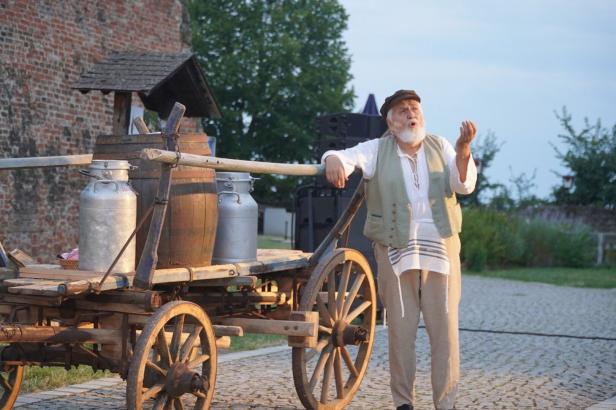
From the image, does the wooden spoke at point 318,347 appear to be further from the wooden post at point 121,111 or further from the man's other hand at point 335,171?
the wooden post at point 121,111

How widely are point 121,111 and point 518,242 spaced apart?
1504 centimetres

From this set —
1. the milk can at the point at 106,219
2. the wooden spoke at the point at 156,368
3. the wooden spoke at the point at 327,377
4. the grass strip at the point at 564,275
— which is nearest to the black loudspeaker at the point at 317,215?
the wooden spoke at the point at 327,377

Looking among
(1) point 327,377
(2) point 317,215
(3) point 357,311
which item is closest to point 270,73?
(2) point 317,215

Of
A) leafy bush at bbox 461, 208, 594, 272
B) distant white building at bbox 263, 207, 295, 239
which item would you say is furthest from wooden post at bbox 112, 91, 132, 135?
distant white building at bbox 263, 207, 295, 239

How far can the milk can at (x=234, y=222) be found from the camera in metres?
5.78

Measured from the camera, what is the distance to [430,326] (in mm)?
5711

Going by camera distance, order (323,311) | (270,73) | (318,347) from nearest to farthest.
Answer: (318,347) → (323,311) → (270,73)

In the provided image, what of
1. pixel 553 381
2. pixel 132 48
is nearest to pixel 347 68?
pixel 132 48

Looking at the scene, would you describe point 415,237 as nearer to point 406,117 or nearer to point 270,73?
point 406,117

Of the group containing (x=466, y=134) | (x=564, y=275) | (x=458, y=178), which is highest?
(x=466, y=134)

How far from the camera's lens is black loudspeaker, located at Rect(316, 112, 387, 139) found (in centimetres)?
1240

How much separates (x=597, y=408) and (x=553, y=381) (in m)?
1.22

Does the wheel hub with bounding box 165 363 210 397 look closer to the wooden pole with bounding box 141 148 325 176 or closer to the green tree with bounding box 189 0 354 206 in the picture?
the wooden pole with bounding box 141 148 325 176

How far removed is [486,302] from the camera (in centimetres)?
1612
